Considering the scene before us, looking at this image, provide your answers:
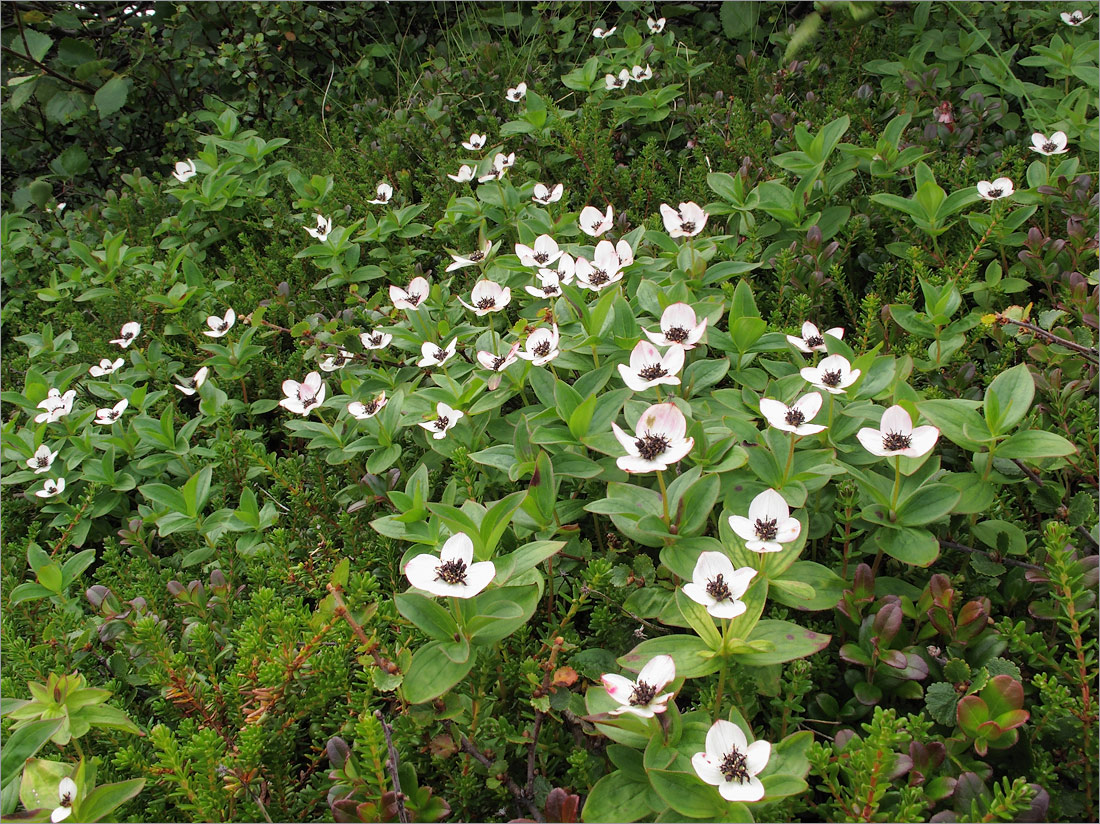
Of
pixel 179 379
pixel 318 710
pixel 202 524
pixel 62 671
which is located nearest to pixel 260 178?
pixel 179 379

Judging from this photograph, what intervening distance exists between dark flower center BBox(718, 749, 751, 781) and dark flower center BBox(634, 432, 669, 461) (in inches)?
22.9

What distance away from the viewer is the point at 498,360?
2135 millimetres

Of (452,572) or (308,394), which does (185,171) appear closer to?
(308,394)

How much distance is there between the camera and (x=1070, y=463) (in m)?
1.77

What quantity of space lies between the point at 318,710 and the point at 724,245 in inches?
75.1

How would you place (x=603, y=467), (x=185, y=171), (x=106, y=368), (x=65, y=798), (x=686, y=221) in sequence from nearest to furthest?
(x=65, y=798) < (x=603, y=467) < (x=686, y=221) < (x=106, y=368) < (x=185, y=171)

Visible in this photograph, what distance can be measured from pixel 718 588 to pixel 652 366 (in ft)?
2.09

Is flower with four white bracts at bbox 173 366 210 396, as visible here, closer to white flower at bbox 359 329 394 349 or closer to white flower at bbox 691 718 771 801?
white flower at bbox 359 329 394 349

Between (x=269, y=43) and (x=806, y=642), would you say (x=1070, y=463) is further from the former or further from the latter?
(x=269, y=43)

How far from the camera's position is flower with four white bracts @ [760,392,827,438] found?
161cm

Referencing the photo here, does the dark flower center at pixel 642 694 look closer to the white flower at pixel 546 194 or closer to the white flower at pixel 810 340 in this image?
the white flower at pixel 810 340

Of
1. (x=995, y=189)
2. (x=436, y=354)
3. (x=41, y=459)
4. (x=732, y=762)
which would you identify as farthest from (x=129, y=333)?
(x=995, y=189)

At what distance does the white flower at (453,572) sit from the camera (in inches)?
54.5

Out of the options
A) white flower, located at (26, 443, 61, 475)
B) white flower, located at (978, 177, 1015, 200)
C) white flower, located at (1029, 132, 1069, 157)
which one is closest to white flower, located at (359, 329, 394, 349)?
white flower, located at (26, 443, 61, 475)
